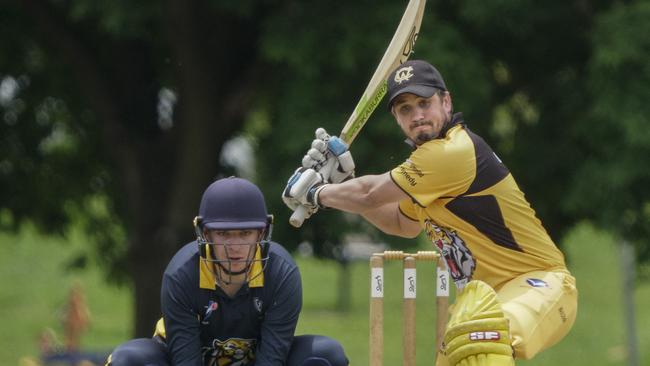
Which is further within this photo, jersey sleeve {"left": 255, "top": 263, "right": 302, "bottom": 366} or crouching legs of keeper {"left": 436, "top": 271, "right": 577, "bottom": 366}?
jersey sleeve {"left": 255, "top": 263, "right": 302, "bottom": 366}

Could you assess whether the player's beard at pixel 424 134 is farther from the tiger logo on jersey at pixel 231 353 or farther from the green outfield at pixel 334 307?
the green outfield at pixel 334 307

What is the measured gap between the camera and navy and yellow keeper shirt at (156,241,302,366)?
4730mm

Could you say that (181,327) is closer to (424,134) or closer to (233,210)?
(233,210)

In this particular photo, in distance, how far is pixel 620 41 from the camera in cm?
830

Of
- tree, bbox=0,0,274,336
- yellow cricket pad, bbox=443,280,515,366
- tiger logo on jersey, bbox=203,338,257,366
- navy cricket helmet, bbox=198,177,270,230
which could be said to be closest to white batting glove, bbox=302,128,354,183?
navy cricket helmet, bbox=198,177,270,230

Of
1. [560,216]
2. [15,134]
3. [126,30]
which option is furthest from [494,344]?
[15,134]

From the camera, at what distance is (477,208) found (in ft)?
15.9

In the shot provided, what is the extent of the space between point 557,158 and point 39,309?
1223cm

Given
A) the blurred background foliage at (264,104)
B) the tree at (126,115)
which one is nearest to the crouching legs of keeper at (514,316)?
the blurred background foliage at (264,104)

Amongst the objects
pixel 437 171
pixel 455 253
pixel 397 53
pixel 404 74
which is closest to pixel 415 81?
pixel 404 74

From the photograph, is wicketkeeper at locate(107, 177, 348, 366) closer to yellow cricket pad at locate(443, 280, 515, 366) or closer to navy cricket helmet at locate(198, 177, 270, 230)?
navy cricket helmet at locate(198, 177, 270, 230)

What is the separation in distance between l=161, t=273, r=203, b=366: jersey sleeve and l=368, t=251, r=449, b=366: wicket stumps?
2.41 feet

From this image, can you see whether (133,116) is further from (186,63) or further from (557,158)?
(557,158)

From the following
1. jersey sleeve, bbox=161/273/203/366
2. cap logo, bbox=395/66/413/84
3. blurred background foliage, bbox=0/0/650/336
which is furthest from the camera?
blurred background foliage, bbox=0/0/650/336
